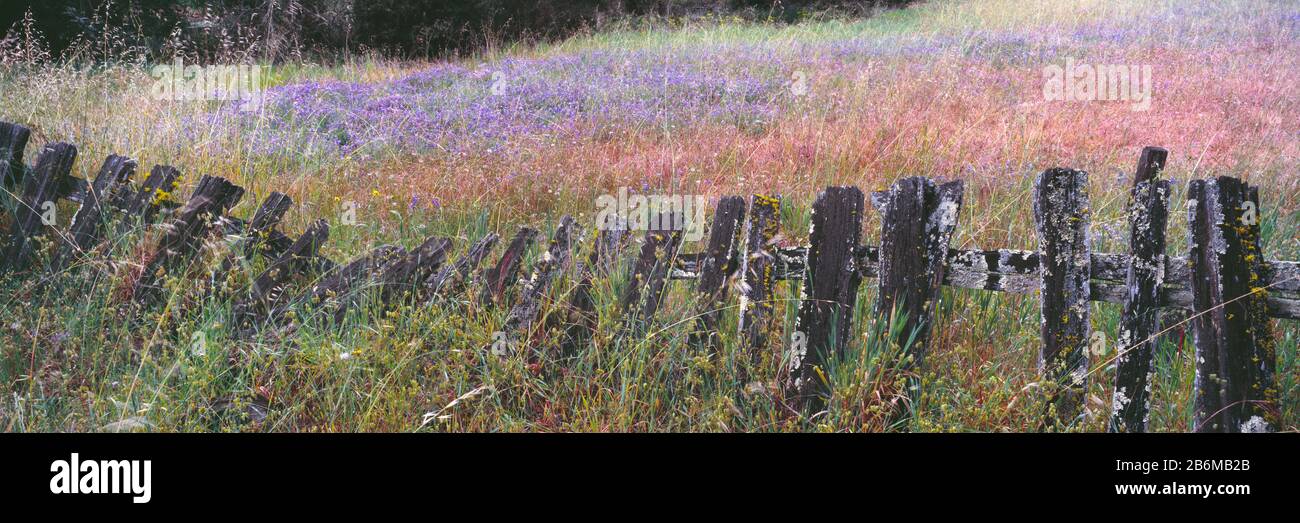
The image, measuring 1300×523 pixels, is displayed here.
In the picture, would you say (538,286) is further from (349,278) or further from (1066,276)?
(1066,276)

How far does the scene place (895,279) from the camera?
2.54 metres

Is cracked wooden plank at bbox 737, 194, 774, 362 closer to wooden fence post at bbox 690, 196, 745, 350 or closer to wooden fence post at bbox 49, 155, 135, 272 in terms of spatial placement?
wooden fence post at bbox 690, 196, 745, 350

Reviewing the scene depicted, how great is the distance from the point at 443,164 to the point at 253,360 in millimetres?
3635

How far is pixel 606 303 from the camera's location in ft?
9.36

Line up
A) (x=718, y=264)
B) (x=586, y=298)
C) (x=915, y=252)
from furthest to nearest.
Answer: (x=586, y=298) → (x=718, y=264) → (x=915, y=252)

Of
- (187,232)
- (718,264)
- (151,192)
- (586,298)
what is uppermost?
(151,192)

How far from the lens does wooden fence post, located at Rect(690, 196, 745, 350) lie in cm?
278

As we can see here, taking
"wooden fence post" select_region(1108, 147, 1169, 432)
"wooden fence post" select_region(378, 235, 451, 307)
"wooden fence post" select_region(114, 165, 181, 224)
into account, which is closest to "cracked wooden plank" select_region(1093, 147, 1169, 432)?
"wooden fence post" select_region(1108, 147, 1169, 432)

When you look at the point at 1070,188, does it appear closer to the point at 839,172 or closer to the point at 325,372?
the point at 325,372

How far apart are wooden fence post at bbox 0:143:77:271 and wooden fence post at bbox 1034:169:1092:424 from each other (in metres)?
4.16

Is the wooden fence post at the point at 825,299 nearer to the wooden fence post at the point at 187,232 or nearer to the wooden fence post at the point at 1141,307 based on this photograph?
the wooden fence post at the point at 1141,307

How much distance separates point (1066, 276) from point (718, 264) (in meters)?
1.06

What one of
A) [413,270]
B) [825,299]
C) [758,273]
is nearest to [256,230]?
[413,270]
